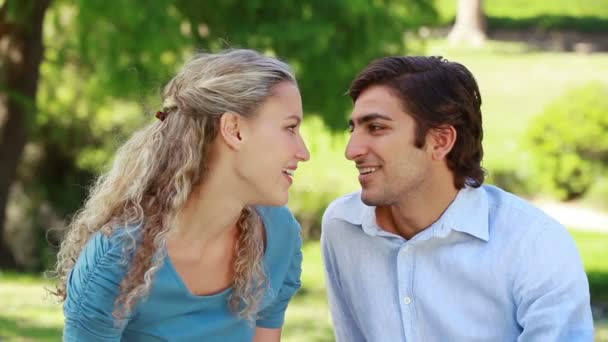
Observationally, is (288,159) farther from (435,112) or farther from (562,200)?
(562,200)

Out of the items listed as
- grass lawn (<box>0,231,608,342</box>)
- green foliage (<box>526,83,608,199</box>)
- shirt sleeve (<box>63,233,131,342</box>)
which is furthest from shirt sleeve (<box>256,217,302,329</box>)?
green foliage (<box>526,83,608,199</box>)

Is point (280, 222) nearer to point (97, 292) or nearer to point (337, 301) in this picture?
point (337, 301)

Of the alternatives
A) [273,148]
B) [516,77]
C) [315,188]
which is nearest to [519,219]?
[273,148]

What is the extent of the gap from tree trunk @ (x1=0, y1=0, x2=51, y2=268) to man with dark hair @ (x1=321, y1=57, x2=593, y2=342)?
6.10 metres

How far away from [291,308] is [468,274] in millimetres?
6588

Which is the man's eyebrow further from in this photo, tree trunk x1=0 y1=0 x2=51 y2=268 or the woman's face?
tree trunk x1=0 y1=0 x2=51 y2=268

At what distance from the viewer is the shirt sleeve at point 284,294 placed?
280 centimetres

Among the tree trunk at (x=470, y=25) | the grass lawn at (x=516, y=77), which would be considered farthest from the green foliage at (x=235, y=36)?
the tree trunk at (x=470, y=25)

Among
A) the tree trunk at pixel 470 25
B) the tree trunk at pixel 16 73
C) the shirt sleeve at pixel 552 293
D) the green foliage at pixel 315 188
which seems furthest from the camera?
the tree trunk at pixel 470 25

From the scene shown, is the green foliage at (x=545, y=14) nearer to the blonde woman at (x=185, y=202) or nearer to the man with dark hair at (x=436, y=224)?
the man with dark hair at (x=436, y=224)

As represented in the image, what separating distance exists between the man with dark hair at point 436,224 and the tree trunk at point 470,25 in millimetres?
20207

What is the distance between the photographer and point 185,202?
253cm

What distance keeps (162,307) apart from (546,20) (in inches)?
912

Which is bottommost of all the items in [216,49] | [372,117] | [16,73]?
[16,73]
